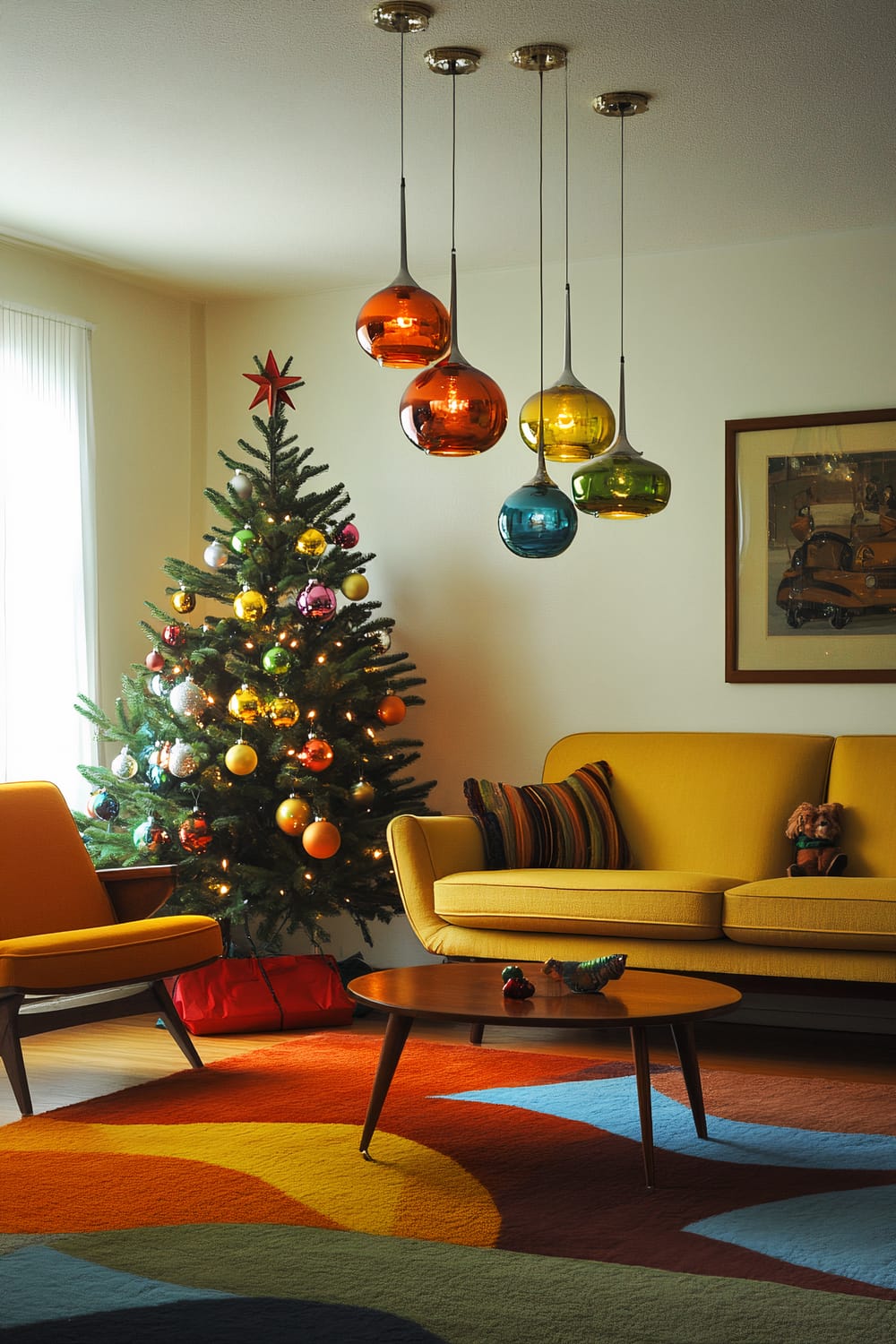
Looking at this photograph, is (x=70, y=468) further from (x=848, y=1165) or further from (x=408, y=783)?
(x=848, y=1165)

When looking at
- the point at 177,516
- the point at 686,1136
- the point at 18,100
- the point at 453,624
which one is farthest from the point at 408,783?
the point at 18,100

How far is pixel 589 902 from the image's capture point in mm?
4332

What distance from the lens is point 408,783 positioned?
556 cm

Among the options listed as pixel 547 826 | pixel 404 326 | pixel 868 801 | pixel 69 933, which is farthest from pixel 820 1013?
pixel 404 326

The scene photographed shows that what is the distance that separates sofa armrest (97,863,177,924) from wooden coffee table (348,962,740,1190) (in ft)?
3.55

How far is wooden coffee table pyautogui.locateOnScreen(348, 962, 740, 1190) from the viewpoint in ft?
10.00

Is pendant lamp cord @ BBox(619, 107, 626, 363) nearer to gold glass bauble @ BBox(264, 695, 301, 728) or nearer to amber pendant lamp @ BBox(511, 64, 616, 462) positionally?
amber pendant lamp @ BBox(511, 64, 616, 462)

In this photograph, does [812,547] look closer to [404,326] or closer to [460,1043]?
[460,1043]

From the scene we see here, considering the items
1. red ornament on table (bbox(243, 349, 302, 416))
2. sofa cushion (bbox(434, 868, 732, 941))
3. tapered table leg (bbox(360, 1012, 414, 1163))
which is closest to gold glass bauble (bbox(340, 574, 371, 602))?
red ornament on table (bbox(243, 349, 302, 416))

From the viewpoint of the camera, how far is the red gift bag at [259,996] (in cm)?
478

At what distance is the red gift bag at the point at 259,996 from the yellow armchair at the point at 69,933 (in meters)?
0.48

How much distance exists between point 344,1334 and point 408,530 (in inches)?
156

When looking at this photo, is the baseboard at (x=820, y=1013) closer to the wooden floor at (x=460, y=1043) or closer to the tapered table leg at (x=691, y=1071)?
the wooden floor at (x=460, y=1043)

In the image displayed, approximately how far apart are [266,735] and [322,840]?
480 mm
